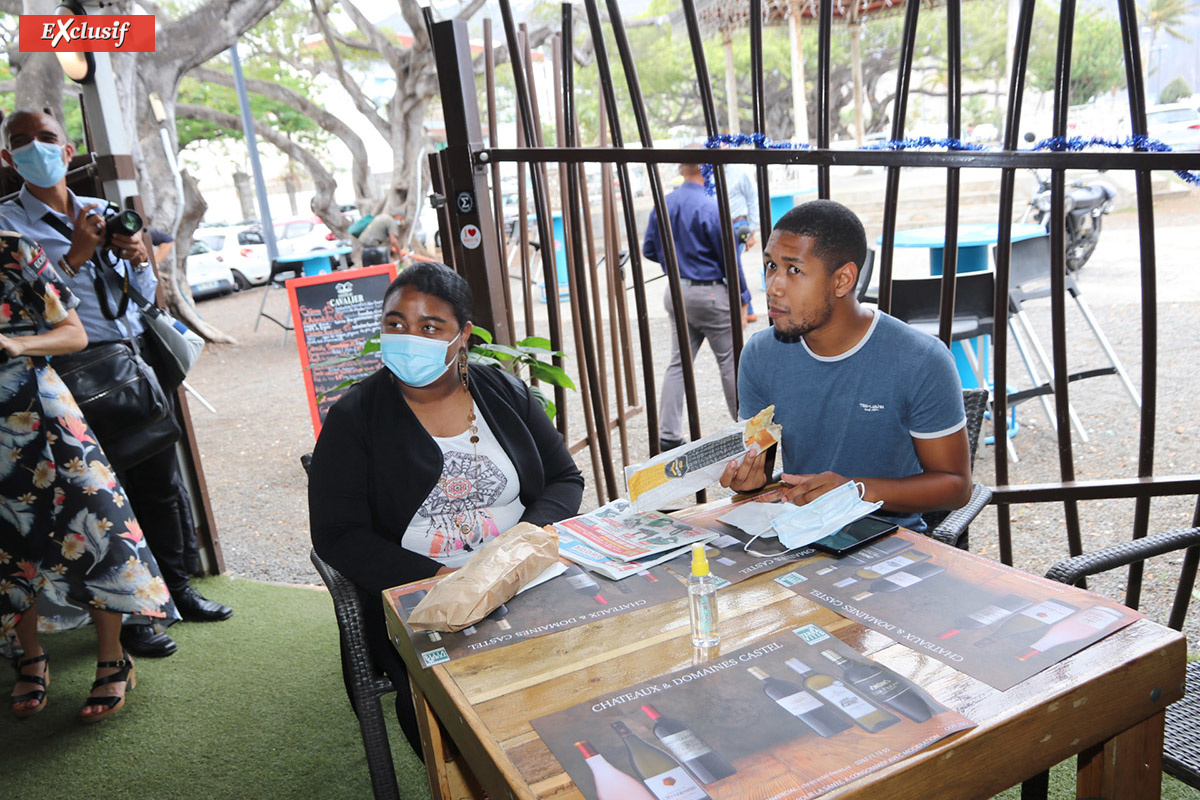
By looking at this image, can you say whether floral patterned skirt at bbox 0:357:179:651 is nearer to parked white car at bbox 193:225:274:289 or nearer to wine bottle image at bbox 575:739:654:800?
wine bottle image at bbox 575:739:654:800

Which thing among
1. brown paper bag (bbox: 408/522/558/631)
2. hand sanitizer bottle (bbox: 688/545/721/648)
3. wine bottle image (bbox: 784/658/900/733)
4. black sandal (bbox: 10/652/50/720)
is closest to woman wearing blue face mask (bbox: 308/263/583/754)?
brown paper bag (bbox: 408/522/558/631)

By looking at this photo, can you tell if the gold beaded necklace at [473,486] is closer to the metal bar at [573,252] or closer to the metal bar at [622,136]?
the metal bar at [622,136]

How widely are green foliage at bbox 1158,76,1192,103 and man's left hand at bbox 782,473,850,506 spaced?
20.4 meters

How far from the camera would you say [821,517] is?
5.75 feet

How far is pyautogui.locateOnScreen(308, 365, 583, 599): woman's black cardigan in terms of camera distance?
2.06 meters

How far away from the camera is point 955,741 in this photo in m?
1.08

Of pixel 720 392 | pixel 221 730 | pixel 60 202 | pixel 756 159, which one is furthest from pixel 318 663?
pixel 720 392

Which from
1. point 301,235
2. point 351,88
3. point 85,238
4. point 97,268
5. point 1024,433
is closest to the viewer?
point 85,238

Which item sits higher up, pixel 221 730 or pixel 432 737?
pixel 432 737

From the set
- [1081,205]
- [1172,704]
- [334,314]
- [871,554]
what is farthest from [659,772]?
[1081,205]

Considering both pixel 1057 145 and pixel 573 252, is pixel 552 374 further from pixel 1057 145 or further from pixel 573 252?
pixel 1057 145

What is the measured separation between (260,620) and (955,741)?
124 inches

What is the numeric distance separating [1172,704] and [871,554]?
2.09 ft

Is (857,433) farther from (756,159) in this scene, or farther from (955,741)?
(955,741)
